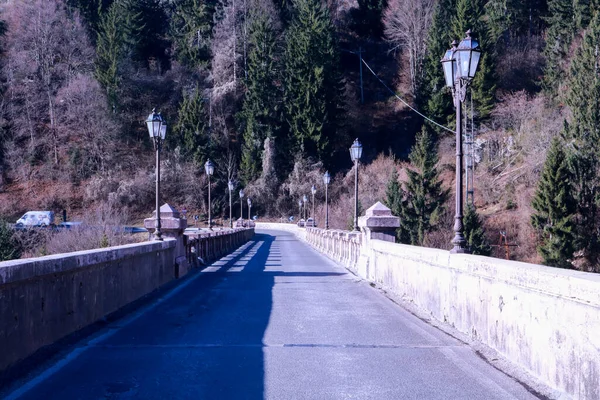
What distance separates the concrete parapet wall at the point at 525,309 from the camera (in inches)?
194

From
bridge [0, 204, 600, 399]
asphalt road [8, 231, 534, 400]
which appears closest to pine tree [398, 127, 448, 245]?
bridge [0, 204, 600, 399]

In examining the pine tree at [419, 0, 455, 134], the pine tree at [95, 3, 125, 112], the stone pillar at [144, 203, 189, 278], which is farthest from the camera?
the pine tree at [95, 3, 125, 112]

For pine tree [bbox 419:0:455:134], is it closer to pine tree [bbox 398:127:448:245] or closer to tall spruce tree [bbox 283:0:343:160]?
pine tree [bbox 398:127:448:245]

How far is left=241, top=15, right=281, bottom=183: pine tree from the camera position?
82438mm

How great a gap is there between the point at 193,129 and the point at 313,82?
1803 centimetres

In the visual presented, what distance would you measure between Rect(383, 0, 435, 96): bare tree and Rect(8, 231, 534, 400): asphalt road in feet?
236

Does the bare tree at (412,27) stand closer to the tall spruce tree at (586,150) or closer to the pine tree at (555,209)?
the tall spruce tree at (586,150)

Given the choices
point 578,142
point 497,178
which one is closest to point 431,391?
point 578,142

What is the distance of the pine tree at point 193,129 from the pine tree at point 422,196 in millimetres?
34107

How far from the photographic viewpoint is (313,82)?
80.2 m

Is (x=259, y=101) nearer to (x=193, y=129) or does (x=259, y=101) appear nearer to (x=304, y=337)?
(x=193, y=129)

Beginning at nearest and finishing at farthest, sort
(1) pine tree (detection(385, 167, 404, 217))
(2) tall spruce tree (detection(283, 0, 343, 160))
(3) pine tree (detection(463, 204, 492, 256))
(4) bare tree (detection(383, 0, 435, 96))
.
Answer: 1. (3) pine tree (detection(463, 204, 492, 256))
2. (1) pine tree (detection(385, 167, 404, 217))
3. (4) bare tree (detection(383, 0, 435, 96))
4. (2) tall spruce tree (detection(283, 0, 343, 160))

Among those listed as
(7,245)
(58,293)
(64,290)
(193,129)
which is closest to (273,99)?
(193,129)

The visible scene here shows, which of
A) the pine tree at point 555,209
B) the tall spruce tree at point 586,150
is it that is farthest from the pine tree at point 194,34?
the pine tree at point 555,209
